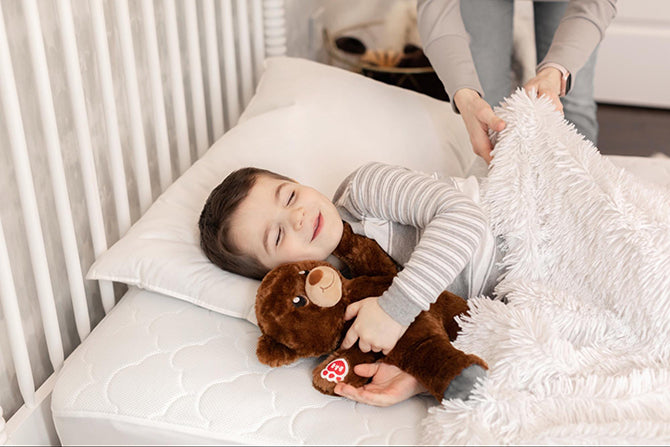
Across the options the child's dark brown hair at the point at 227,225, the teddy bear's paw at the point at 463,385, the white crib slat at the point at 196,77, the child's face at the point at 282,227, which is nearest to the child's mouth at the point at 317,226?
the child's face at the point at 282,227

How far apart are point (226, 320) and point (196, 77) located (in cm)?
58

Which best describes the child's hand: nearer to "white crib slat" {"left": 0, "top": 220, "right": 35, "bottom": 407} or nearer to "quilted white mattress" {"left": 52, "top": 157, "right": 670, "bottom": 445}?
"quilted white mattress" {"left": 52, "top": 157, "right": 670, "bottom": 445}

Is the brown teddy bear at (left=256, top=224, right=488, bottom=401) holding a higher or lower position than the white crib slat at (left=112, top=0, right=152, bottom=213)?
lower

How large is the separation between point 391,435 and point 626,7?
2.31m

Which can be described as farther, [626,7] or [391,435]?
[626,7]

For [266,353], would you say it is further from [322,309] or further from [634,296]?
[634,296]

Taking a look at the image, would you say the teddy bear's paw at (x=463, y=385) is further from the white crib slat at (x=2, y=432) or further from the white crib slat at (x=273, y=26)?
the white crib slat at (x=273, y=26)

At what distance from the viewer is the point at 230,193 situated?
106 centimetres

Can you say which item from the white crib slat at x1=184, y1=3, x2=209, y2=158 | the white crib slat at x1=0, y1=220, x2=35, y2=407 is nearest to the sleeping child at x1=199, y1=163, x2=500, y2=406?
the white crib slat at x1=0, y1=220, x2=35, y2=407

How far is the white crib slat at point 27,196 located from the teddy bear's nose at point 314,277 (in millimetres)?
400

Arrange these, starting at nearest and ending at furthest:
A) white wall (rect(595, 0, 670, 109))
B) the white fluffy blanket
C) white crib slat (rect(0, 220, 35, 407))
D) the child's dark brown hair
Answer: the white fluffy blanket
white crib slat (rect(0, 220, 35, 407))
the child's dark brown hair
white wall (rect(595, 0, 670, 109))

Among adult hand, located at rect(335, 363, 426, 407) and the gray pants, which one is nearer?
adult hand, located at rect(335, 363, 426, 407)

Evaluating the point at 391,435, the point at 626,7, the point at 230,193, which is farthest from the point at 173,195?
the point at 626,7

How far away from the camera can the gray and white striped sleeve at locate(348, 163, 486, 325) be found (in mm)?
933
